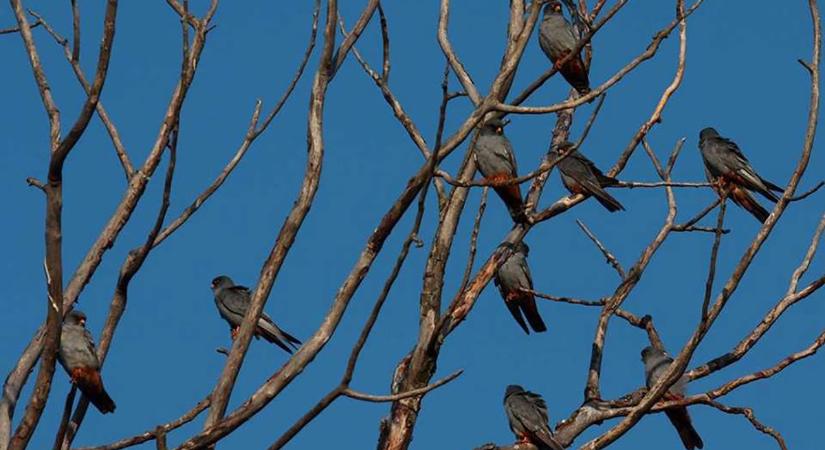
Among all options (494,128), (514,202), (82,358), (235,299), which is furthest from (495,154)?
(235,299)

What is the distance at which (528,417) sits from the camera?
373 inches

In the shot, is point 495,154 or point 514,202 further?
point 495,154

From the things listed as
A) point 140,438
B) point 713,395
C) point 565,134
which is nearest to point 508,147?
point 565,134

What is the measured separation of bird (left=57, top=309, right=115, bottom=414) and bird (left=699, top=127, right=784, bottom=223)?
538 cm

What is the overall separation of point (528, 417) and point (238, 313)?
452 cm

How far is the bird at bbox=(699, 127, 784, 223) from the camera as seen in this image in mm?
11656

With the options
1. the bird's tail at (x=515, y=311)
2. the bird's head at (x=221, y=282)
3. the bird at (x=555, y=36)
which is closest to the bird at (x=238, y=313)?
the bird's head at (x=221, y=282)

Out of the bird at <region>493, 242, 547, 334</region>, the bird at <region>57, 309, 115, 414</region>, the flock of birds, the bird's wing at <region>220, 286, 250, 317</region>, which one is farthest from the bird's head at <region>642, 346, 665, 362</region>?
the bird's wing at <region>220, 286, 250, 317</region>

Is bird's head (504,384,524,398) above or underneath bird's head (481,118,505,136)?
underneath

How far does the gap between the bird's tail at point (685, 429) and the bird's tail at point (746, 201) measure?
11.0ft

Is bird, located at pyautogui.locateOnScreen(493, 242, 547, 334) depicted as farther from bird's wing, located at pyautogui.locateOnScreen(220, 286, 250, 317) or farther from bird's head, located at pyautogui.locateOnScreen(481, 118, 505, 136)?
bird's wing, located at pyautogui.locateOnScreen(220, 286, 250, 317)

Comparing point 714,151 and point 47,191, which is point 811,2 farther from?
point 714,151

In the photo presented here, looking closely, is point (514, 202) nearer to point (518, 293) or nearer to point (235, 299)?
point (518, 293)

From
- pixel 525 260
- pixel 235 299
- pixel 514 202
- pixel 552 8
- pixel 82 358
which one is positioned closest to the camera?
pixel 514 202
